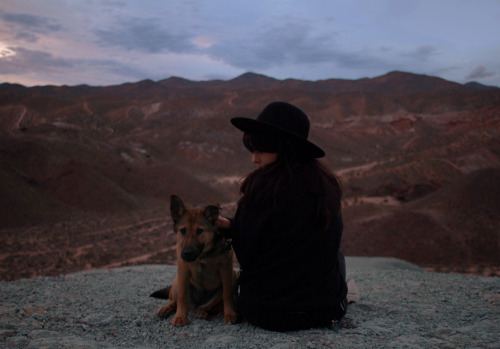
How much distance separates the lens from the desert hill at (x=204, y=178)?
13.7 m

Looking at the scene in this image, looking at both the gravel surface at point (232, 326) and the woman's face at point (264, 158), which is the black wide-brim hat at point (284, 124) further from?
the gravel surface at point (232, 326)

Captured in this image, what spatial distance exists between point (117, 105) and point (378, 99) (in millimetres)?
52266

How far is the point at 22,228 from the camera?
55.9 feet

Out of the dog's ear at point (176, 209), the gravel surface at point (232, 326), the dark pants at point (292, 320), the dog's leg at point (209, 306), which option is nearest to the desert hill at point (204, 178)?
the gravel surface at point (232, 326)

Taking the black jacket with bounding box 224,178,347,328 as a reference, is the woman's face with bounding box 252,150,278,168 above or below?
above

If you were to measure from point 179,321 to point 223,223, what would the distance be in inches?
41.8

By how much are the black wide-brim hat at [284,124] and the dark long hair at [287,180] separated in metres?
0.07

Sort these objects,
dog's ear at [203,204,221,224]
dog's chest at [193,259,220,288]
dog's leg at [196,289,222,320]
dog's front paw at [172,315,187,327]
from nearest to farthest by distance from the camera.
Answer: dog's ear at [203,204,221,224] < dog's chest at [193,259,220,288] < dog's front paw at [172,315,187,327] < dog's leg at [196,289,222,320]

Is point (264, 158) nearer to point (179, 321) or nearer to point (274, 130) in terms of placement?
point (274, 130)

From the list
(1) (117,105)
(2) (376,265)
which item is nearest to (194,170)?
(2) (376,265)

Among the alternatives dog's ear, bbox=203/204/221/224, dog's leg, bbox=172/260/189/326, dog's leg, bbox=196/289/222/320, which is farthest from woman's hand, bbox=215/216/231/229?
dog's leg, bbox=196/289/222/320

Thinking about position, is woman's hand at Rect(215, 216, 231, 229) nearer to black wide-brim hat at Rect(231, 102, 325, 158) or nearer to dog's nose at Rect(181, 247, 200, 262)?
dog's nose at Rect(181, 247, 200, 262)

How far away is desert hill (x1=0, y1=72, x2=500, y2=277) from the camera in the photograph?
Result: 13.7 metres

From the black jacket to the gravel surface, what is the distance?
27 cm
